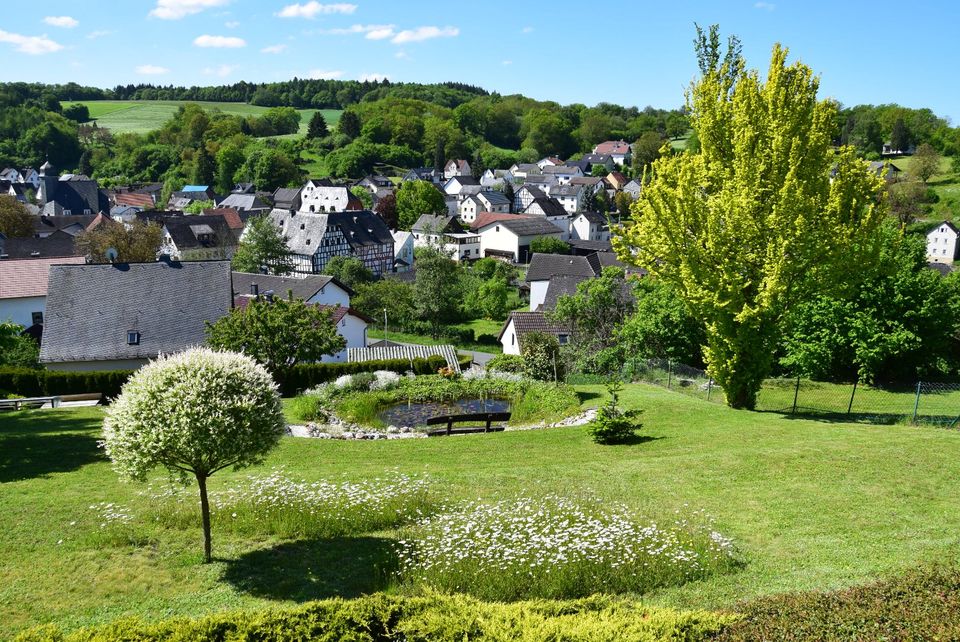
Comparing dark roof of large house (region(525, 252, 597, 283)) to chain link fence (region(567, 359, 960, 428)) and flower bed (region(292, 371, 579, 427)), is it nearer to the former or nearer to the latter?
chain link fence (region(567, 359, 960, 428))

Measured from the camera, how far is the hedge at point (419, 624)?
8203 millimetres

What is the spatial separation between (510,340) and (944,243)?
70410 mm

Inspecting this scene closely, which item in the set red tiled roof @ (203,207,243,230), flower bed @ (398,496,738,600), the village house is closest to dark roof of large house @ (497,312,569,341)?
flower bed @ (398,496,738,600)

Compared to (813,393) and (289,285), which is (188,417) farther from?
(289,285)

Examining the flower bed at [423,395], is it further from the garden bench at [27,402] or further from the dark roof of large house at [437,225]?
the dark roof of large house at [437,225]

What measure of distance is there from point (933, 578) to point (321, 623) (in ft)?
25.8

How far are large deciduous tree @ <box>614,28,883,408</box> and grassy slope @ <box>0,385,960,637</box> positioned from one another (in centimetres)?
377

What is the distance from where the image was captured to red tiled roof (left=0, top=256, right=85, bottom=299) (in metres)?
40.2

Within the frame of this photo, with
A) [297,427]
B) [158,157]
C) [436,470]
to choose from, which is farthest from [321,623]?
[158,157]

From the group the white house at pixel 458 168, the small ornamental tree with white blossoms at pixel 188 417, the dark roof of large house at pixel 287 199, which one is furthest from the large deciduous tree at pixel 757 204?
the white house at pixel 458 168

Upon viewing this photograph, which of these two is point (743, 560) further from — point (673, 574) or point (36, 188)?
point (36, 188)

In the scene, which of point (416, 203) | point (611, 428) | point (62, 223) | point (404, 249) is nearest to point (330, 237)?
point (404, 249)

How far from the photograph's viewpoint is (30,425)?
21.8 m

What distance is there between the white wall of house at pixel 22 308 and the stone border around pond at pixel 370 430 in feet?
85.4
